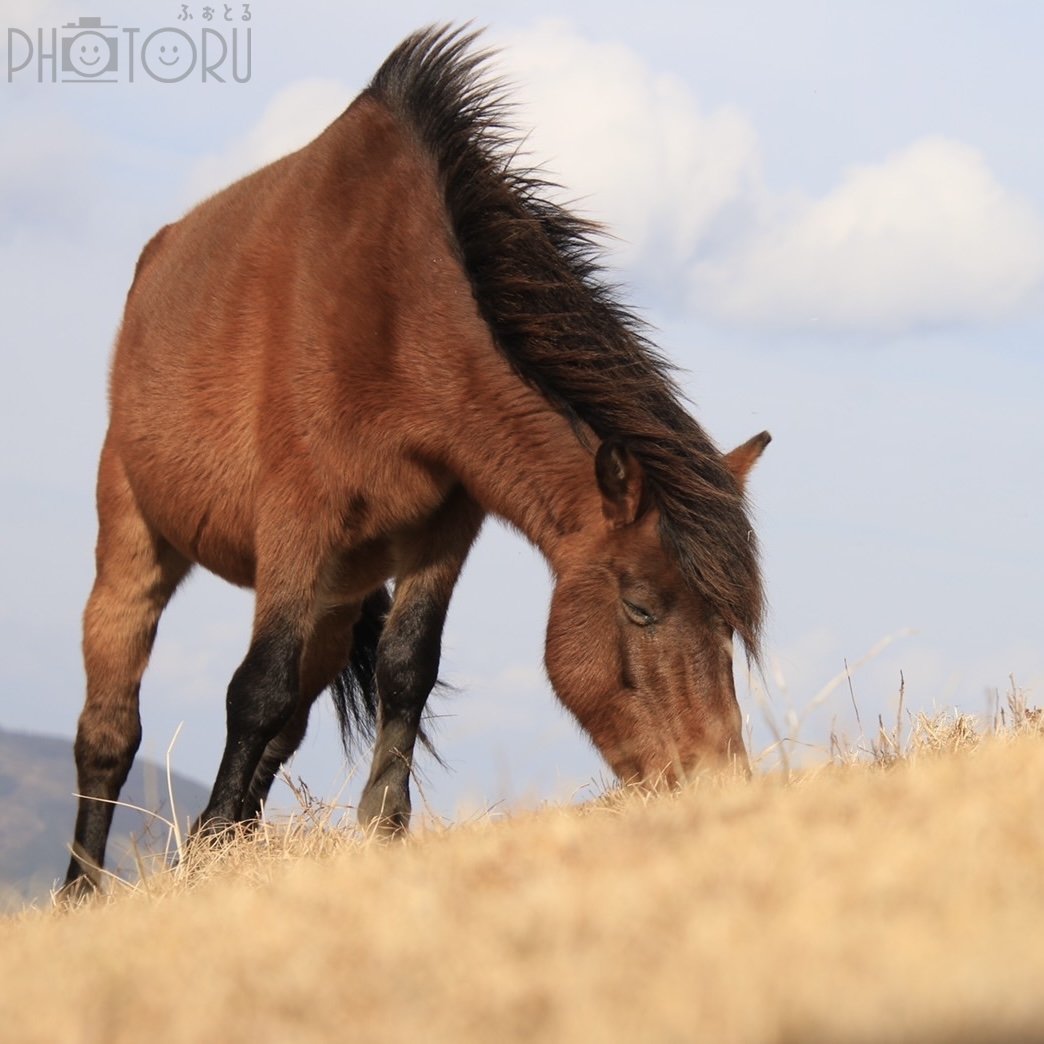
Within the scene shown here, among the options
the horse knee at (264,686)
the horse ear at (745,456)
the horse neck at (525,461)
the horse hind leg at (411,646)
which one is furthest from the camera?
the horse hind leg at (411,646)

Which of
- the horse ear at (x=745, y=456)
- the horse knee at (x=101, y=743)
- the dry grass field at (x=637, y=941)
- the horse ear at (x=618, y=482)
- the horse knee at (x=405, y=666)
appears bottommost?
the dry grass field at (x=637, y=941)

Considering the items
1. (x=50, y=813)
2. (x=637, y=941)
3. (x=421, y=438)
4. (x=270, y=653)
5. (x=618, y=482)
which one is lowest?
(x=637, y=941)

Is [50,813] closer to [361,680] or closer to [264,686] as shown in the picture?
[361,680]

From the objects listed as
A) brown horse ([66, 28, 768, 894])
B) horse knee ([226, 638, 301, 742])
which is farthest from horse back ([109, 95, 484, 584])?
horse knee ([226, 638, 301, 742])

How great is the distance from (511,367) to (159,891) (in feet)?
6.80

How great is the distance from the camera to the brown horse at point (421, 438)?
14.3 feet

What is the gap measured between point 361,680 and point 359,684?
0.02 meters

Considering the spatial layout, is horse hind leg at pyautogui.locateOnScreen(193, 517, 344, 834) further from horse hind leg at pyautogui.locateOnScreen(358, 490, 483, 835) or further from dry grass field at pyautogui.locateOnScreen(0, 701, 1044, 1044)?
dry grass field at pyautogui.locateOnScreen(0, 701, 1044, 1044)

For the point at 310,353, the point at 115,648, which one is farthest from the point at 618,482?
the point at 115,648

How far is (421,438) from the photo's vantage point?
4871 millimetres

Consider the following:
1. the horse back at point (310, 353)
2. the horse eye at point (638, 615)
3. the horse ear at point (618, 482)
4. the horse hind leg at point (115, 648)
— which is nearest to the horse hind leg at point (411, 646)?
the horse back at point (310, 353)

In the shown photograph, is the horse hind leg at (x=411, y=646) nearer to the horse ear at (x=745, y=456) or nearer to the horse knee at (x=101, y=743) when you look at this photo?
the horse ear at (x=745, y=456)

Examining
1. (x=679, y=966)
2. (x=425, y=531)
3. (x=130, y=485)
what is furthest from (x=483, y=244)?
(x=679, y=966)

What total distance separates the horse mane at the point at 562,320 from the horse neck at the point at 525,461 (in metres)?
0.07
